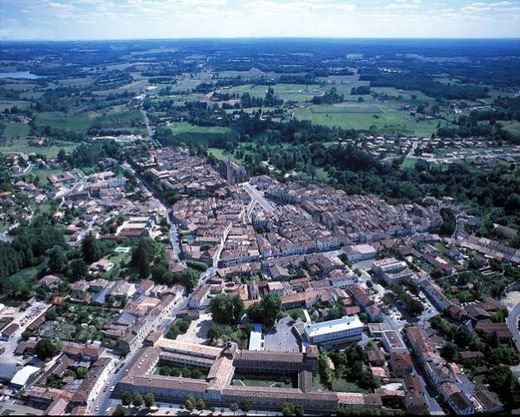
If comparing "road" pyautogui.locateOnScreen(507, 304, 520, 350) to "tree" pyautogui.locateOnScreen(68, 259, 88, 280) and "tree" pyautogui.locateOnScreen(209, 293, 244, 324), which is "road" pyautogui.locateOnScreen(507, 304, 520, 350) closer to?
"tree" pyautogui.locateOnScreen(209, 293, 244, 324)

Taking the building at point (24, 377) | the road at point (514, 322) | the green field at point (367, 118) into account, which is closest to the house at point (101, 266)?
the building at point (24, 377)

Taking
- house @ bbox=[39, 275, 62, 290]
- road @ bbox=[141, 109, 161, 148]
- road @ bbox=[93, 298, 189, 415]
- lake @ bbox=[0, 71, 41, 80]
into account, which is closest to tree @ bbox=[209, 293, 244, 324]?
road @ bbox=[93, 298, 189, 415]

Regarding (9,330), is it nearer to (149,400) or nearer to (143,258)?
(143,258)

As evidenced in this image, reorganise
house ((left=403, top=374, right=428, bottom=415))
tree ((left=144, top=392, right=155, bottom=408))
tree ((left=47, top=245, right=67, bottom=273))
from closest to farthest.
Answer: house ((left=403, top=374, right=428, bottom=415)) → tree ((left=144, top=392, right=155, bottom=408)) → tree ((left=47, top=245, right=67, bottom=273))

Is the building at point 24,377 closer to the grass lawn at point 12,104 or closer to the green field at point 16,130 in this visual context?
the green field at point 16,130

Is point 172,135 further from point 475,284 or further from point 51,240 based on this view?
point 475,284

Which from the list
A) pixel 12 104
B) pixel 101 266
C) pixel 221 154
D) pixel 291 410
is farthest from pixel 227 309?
pixel 12 104
